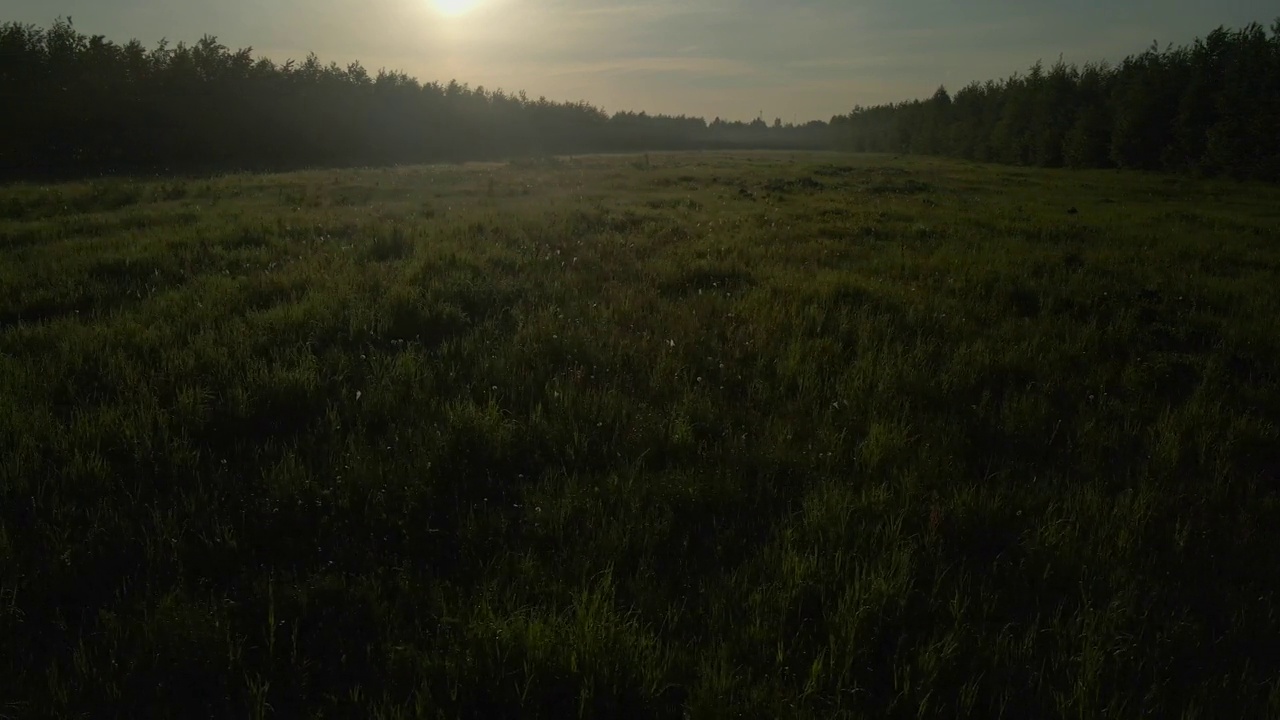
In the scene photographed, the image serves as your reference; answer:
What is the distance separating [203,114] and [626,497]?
48.0 meters

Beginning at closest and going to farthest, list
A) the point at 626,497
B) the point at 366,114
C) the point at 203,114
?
the point at 626,497
the point at 203,114
the point at 366,114

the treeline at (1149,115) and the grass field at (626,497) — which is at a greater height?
the treeline at (1149,115)

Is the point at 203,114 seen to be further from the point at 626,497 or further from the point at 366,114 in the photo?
the point at 626,497

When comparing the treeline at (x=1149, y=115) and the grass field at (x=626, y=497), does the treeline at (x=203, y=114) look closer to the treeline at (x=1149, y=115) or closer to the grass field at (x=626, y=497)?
the grass field at (x=626, y=497)

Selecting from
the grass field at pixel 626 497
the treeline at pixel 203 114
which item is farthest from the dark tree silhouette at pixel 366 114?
the grass field at pixel 626 497

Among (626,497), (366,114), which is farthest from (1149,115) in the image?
(366,114)

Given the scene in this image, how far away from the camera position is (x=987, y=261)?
9.17 meters

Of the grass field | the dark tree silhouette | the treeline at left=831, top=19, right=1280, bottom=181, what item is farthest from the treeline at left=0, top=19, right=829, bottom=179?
the treeline at left=831, top=19, right=1280, bottom=181

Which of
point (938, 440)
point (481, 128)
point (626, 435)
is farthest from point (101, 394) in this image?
point (481, 128)

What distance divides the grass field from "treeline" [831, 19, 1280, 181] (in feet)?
122

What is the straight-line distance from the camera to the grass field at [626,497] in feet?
Result: 7.16

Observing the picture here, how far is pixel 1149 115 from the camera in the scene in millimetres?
40875

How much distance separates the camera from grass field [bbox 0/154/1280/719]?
2.18 m

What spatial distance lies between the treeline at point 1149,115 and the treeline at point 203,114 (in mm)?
45117
